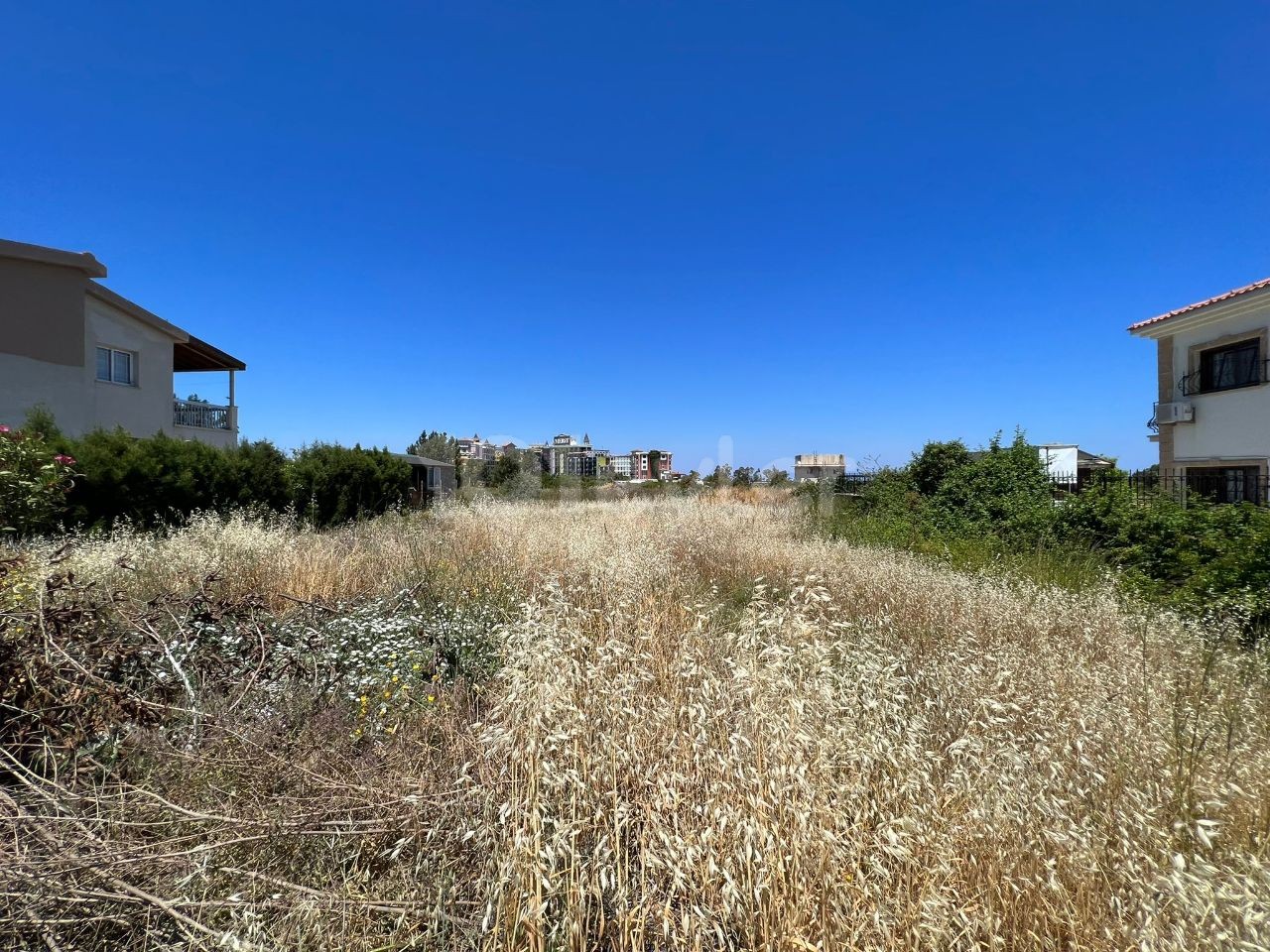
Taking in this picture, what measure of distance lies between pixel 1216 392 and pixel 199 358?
2709 cm

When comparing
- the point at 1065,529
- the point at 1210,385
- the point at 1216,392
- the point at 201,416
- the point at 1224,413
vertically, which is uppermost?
the point at 201,416

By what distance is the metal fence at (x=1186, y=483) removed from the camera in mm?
7164

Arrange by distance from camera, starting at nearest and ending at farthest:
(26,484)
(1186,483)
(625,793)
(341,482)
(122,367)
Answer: (625,793)
(26,484)
(1186,483)
(341,482)
(122,367)

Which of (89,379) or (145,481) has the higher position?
(89,379)

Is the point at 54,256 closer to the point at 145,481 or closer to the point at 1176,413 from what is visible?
the point at 145,481

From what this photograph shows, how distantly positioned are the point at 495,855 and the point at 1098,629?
151 inches

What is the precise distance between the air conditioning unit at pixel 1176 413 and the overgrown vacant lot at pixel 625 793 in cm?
1189

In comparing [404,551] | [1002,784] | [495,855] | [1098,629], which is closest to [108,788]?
[495,855]

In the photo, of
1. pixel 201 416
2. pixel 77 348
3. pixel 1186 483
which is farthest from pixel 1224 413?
pixel 201 416

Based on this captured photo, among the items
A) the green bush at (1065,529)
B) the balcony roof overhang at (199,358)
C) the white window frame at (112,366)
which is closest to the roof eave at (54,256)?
the white window frame at (112,366)

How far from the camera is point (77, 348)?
441 inches

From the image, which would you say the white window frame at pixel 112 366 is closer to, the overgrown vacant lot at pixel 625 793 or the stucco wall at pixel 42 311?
the stucco wall at pixel 42 311

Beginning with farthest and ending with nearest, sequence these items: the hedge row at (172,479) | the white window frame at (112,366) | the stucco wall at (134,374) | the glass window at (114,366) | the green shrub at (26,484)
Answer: the glass window at (114,366), the white window frame at (112,366), the stucco wall at (134,374), the hedge row at (172,479), the green shrub at (26,484)

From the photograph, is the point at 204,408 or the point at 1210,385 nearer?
the point at 1210,385
